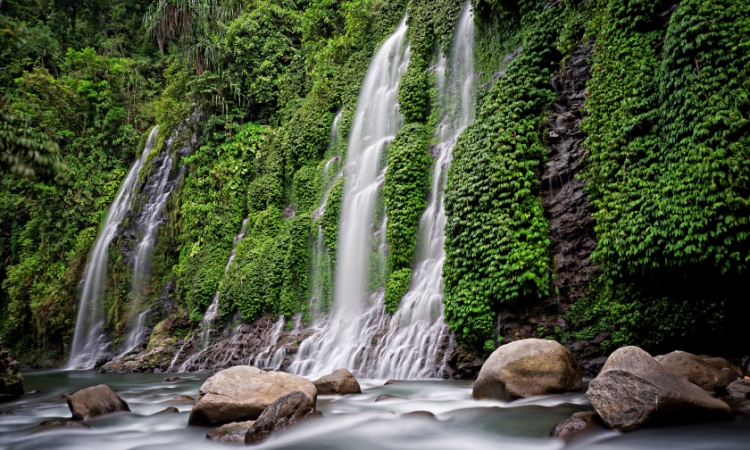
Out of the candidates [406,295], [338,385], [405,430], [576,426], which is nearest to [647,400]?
[576,426]

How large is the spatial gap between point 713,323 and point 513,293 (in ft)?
10.1

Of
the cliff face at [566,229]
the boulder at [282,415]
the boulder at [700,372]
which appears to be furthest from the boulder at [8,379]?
the boulder at [700,372]

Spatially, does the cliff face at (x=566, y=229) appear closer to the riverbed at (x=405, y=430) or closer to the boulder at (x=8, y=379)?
the riverbed at (x=405, y=430)

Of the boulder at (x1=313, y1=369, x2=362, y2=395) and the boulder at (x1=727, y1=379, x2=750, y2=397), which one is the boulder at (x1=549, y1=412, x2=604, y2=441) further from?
the boulder at (x1=313, y1=369, x2=362, y2=395)

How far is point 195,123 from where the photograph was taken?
23781 mm

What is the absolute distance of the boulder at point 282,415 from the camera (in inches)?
214

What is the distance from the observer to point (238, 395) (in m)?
6.26

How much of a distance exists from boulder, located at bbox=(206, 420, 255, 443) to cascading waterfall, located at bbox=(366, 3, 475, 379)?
4855mm

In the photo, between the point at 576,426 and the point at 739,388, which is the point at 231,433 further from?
the point at 739,388

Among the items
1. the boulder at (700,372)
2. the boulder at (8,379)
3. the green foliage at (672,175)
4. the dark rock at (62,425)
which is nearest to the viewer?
the boulder at (700,372)

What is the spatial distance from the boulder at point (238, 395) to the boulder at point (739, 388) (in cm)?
499

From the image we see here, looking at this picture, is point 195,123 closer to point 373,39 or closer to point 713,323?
point 373,39

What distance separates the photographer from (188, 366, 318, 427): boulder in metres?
6.17

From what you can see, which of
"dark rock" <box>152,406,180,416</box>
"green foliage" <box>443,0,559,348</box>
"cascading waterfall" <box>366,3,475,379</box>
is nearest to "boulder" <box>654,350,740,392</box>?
"green foliage" <box>443,0,559,348</box>
